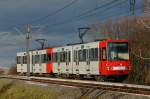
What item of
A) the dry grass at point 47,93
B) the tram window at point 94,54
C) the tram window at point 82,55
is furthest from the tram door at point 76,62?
the dry grass at point 47,93

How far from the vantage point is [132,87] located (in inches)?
1037

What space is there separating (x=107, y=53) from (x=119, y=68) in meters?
1.46

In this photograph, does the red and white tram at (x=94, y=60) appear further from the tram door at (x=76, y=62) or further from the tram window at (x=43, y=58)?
the tram window at (x=43, y=58)

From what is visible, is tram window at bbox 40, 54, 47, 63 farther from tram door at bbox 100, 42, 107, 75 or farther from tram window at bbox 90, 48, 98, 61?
tram door at bbox 100, 42, 107, 75

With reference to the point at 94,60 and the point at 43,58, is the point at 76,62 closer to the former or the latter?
the point at 94,60

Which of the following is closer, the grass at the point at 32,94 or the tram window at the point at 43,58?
the grass at the point at 32,94

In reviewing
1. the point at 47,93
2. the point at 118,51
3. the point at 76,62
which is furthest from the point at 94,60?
the point at 47,93

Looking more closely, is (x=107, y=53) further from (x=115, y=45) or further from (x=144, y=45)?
(x=144, y=45)

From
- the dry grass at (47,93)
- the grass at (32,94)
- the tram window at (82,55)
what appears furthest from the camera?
the tram window at (82,55)

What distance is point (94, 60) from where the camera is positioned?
36.3 meters

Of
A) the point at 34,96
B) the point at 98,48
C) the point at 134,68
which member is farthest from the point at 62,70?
the point at 34,96

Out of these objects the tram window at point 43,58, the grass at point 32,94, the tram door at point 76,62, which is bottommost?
the grass at point 32,94

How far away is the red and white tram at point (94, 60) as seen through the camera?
3481cm

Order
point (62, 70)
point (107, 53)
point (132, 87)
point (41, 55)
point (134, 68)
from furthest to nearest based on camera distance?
point (41, 55), point (62, 70), point (134, 68), point (107, 53), point (132, 87)
